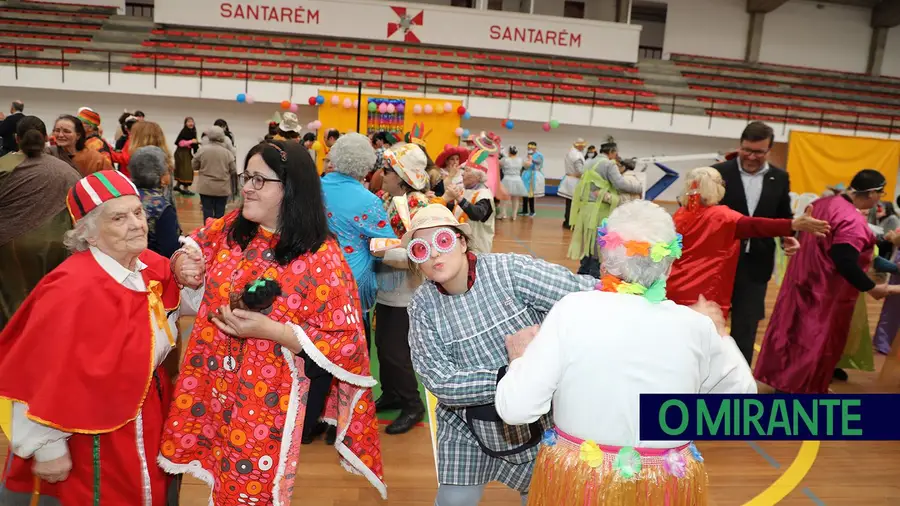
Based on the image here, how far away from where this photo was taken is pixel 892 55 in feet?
68.4

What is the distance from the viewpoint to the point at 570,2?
69.2ft

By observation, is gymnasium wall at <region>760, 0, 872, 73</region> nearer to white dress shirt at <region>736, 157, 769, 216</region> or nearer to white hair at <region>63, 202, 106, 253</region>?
white dress shirt at <region>736, 157, 769, 216</region>

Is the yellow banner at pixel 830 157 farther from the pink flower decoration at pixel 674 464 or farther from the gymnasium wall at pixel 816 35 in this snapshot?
the pink flower decoration at pixel 674 464

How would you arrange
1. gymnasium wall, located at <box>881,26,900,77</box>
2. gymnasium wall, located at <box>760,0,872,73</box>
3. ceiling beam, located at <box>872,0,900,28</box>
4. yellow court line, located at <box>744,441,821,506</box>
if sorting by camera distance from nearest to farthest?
1. yellow court line, located at <box>744,441,821,506</box>
2. ceiling beam, located at <box>872,0,900,28</box>
3. gymnasium wall, located at <box>760,0,872,73</box>
4. gymnasium wall, located at <box>881,26,900,77</box>

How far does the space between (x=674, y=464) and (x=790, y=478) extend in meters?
2.30

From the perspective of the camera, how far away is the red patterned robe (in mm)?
1931

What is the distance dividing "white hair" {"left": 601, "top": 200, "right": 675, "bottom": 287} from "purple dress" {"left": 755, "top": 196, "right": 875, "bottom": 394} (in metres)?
2.91

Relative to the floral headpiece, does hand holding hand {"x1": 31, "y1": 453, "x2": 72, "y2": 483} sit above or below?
below

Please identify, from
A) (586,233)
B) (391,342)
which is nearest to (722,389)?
(391,342)

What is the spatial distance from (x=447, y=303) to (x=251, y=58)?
16029 millimetres

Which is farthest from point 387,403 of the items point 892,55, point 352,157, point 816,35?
point 892,55

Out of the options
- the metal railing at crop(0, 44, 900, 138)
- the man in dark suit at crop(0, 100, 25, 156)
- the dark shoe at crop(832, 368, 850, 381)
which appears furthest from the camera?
the metal railing at crop(0, 44, 900, 138)

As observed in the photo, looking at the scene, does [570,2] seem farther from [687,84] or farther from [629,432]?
[629,432]

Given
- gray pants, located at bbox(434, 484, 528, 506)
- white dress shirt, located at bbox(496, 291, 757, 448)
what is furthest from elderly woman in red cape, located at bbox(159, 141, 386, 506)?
white dress shirt, located at bbox(496, 291, 757, 448)
